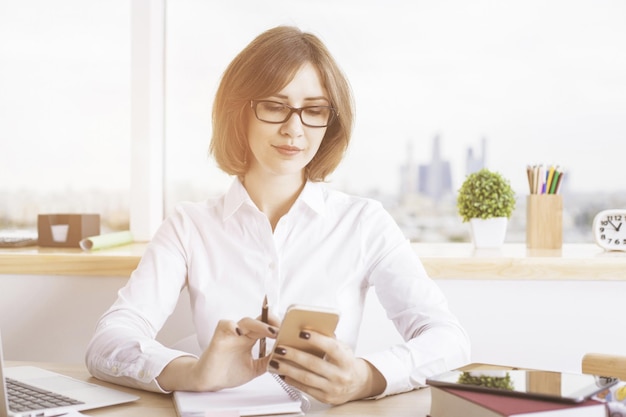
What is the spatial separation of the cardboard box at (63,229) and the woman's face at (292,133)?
0.95 meters

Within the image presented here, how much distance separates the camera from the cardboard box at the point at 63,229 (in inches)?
96.0

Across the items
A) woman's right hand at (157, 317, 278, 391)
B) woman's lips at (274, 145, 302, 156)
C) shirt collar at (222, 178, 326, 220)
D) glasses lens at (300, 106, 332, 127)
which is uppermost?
glasses lens at (300, 106, 332, 127)

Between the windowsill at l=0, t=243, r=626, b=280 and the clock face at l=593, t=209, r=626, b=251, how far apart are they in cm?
15

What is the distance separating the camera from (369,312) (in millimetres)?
2236

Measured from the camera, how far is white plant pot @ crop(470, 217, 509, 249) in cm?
242

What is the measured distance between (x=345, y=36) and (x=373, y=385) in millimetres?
1595

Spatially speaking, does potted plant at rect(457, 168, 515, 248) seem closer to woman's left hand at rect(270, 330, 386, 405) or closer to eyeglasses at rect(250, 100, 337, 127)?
eyeglasses at rect(250, 100, 337, 127)

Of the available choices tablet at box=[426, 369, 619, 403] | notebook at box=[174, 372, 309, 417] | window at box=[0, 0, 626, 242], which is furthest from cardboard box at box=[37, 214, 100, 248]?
tablet at box=[426, 369, 619, 403]

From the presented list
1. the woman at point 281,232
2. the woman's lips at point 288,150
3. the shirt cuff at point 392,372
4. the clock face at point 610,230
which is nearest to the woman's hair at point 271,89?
the woman at point 281,232

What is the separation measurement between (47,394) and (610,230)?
182 centimetres

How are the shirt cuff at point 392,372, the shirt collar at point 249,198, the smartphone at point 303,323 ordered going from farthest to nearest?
the shirt collar at point 249,198 → the shirt cuff at point 392,372 → the smartphone at point 303,323

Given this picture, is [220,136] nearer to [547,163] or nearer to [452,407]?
[452,407]

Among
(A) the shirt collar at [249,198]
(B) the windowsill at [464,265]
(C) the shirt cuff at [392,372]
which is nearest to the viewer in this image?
(C) the shirt cuff at [392,372]

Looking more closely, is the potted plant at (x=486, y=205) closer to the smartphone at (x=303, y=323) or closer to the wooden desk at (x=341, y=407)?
the wooden desk at (x=341, y=407)
